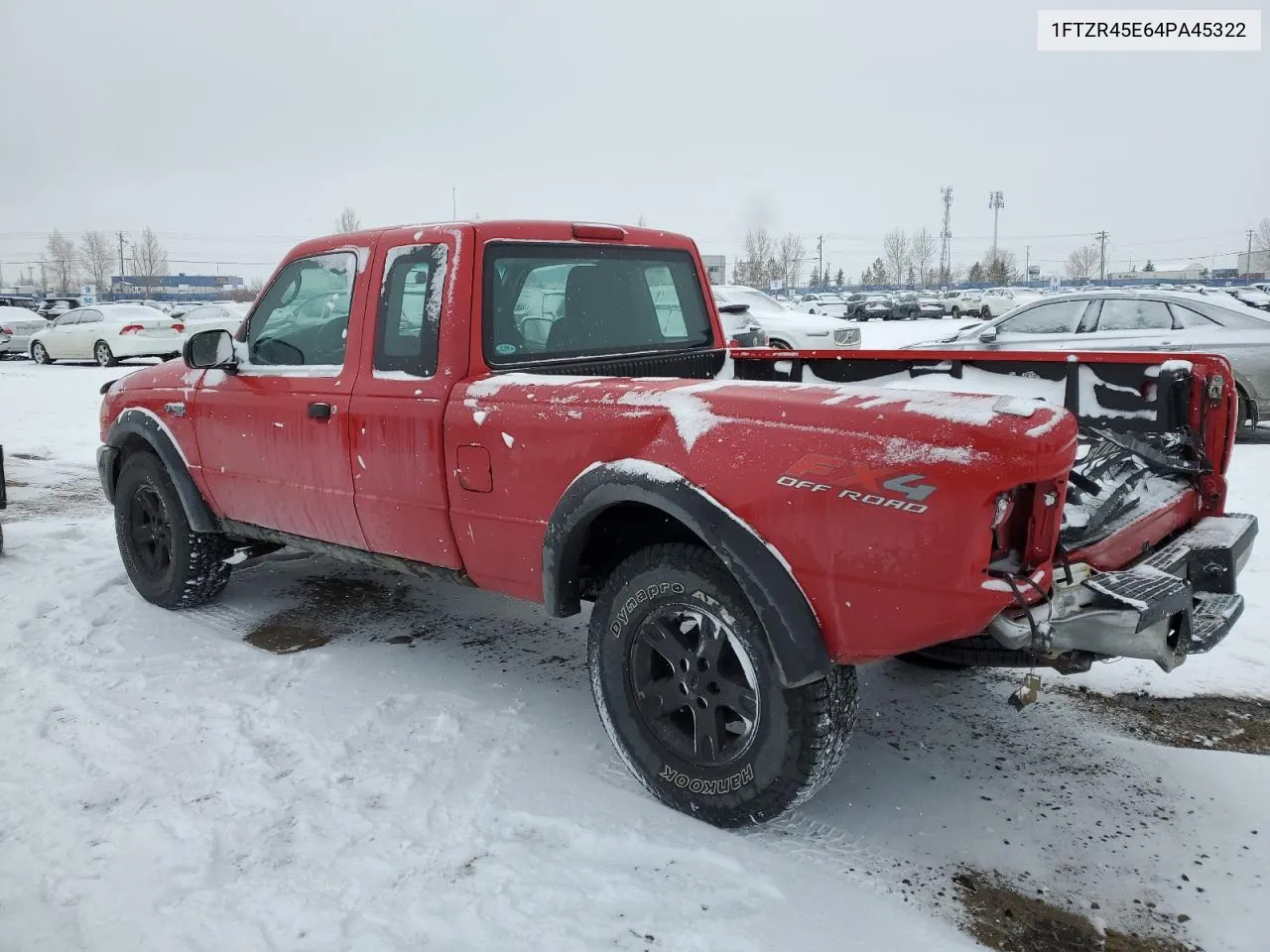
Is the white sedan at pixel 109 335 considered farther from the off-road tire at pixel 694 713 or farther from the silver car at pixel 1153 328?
the off-road tire at pixel 694 713

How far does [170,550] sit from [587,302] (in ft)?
8.83

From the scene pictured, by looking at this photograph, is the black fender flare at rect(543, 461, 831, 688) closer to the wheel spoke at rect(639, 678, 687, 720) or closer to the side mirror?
the wheel spoke at rect(639, 678, 687, 720)

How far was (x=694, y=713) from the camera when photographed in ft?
9.64

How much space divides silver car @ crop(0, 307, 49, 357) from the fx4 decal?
89.8ft

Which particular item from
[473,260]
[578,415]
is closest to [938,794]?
[578,415]

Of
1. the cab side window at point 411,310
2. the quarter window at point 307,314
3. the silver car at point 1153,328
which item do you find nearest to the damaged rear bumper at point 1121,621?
the cab side window at point 411,310

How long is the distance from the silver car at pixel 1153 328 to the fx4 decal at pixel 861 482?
6022 millimetres

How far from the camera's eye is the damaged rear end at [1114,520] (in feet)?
8.13

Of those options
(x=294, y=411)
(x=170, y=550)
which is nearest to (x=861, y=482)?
(x=294, y=411)

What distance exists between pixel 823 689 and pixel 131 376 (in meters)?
4.31

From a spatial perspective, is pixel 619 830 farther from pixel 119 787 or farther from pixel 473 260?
pixel 473 260

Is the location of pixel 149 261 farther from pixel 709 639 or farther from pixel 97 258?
pixel 709 639

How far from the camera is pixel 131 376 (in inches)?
207

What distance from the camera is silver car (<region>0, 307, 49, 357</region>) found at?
79.8 ft
